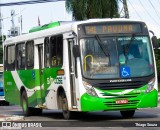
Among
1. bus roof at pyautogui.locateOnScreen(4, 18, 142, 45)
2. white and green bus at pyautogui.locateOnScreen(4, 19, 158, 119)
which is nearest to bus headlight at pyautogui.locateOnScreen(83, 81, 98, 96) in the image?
white and green bus at pyautogui.locateOnScreen(4, 19, 158, 119)

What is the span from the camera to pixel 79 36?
1867 centimetres

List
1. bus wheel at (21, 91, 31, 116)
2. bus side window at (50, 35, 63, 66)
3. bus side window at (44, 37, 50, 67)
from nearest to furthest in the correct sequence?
bus side window at (50, 35, 63, 66)
bus side window at (44, 37, 50, 67)
bus wheel at (21, 91, 31, 116)

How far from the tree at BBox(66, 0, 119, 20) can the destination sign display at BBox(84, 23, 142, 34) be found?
2905 centimetres

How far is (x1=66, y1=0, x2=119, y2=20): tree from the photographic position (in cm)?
4891

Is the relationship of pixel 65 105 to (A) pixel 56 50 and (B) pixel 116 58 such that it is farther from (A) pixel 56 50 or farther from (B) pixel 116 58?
(B) pixel 116 58

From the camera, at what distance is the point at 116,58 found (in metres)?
18.6

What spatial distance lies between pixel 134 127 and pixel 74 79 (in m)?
3.32

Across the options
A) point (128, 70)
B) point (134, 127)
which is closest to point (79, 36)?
point (128, 70)

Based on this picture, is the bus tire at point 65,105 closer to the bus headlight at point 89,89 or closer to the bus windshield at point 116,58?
the bus headlight at point 89,89

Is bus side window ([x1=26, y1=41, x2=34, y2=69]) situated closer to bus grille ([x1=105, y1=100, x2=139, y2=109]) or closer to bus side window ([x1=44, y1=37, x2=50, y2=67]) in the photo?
bus side window ([x1=44, y1=37, x2=50, y2=67])

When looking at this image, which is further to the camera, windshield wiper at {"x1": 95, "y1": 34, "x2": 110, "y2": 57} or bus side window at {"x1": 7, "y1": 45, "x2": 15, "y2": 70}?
bus side window at {"x1": 7, "y1": 45, "x2": 15, "y2": 70}

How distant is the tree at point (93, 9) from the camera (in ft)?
160

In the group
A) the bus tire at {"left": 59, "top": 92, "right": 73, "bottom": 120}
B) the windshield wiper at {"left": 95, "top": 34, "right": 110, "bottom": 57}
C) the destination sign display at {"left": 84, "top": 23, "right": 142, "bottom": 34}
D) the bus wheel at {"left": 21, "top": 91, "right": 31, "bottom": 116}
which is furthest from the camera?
the bus wheel at {"left": 21, "top": 91, "right": 31, "bottom": 116}

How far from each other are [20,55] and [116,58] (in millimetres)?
6292
